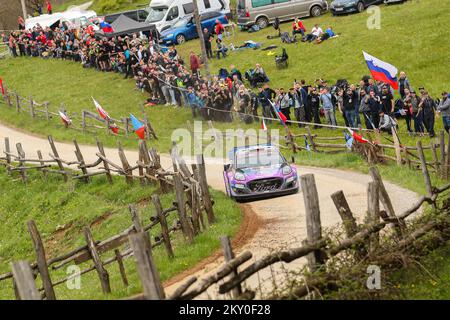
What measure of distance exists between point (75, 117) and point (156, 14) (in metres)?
14.2

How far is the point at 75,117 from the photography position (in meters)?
39.4

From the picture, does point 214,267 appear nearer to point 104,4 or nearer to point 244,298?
point 244,298

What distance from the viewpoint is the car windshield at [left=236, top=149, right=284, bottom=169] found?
23.7m

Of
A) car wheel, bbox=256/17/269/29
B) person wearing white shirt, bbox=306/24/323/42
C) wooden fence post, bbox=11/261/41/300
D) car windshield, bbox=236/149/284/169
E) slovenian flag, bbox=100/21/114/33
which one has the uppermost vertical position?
wooden fence post, bbox=11/261/41/300

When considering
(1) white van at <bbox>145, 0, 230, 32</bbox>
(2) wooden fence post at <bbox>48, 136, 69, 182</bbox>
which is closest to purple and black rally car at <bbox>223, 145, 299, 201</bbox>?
(2) wooden fence post at <bbox>48, 136, 69, 182</bbox>

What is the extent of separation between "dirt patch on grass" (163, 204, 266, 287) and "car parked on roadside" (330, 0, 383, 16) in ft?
79.7

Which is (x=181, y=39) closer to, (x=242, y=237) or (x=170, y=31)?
(x=170, y=31)

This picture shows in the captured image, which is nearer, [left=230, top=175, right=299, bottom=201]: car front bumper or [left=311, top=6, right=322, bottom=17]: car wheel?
[left=230, top=175, right=299, bottom=201]: car front bumper

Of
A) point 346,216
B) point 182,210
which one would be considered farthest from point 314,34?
point 346,216

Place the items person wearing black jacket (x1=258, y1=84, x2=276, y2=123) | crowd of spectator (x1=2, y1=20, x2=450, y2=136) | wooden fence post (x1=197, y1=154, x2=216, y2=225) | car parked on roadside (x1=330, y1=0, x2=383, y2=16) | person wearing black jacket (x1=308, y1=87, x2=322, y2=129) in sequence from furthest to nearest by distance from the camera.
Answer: car parked on roadside (x1=330, y1=0, x2=383, y2=16) < person wearing black jacket (x1=258, y1=84, x2=276, y2=123) < person wearing black jacket (x1=308, y1=87, x2=322, y2=129) < crowd of spectator (x1=2, y1=20, x2=450, y2=136) < wooden fence post (x1=197, y1=154, x2=216, y2=225)

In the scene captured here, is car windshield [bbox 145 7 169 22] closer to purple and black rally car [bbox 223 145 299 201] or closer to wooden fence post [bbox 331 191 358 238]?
purple and black rally car [bbox 223 145 299 201]

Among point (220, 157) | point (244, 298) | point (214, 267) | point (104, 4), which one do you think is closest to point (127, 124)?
point (220, 157)

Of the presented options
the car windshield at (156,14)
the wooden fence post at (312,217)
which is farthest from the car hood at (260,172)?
the car windshield at (156,14)

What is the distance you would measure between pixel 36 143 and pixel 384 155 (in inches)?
674
